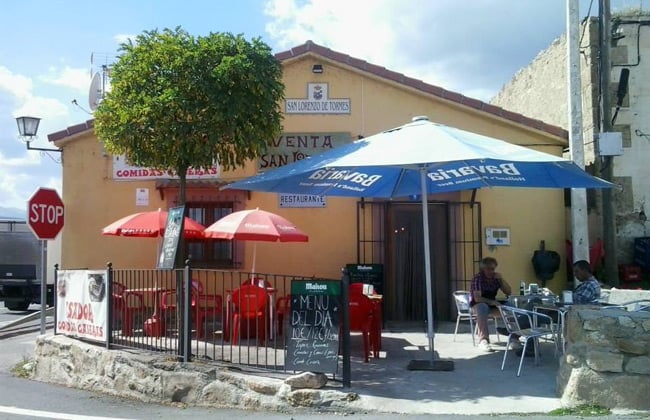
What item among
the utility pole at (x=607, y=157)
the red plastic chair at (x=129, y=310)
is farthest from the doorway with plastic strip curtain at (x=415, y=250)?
the red plastic chair at (x=129, y=310)

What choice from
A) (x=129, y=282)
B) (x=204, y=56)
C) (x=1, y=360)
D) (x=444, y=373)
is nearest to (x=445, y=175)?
(x=444, y=373)

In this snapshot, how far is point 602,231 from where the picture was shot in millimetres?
11969

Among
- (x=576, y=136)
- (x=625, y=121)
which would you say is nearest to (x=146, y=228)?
(x=576, y=136)

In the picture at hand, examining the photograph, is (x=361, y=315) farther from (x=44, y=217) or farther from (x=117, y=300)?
(x=44, y=217)

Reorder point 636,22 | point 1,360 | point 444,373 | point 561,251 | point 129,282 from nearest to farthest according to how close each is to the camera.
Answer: point 444,373 → point 129,282 → point 1,360 → point 561,251 → point 636,22

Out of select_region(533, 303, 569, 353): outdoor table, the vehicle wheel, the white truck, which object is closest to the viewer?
select_region(533, 303, 569, 353): outdoor table

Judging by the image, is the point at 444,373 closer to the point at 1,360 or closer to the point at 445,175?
the point at 445,175

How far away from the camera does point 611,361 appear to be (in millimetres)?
6023

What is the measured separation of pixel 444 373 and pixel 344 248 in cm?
467

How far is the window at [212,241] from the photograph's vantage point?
39.2ft

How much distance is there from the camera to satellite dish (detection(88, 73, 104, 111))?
1395cm

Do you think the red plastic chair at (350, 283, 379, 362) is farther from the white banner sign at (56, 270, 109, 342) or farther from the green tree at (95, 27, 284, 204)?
the white banner sign at (56, 270, 109, 342)

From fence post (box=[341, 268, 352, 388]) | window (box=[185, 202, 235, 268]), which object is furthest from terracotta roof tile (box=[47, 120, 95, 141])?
fence post (box=[341, 268, 352, 388])

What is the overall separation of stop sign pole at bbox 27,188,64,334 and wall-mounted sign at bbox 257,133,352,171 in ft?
11.8
